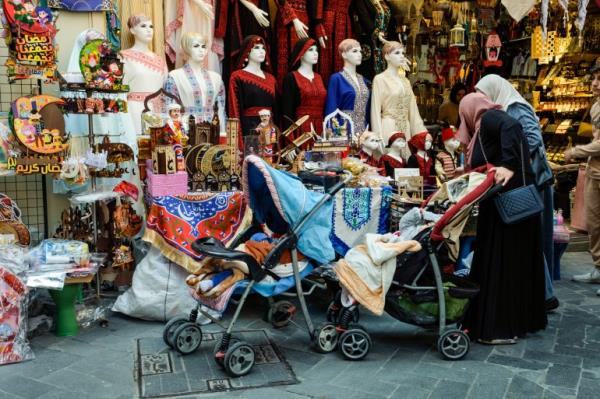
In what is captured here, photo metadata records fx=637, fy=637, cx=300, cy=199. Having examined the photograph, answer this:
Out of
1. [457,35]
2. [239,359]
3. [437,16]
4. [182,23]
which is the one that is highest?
[437,16]

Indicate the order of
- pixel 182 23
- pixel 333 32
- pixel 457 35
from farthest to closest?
pixel 457 35 < pixel 333 32 < pixel 182 23

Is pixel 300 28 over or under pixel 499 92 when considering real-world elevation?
over

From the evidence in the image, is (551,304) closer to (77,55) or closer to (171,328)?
(171,328)

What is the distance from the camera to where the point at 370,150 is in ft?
19.1

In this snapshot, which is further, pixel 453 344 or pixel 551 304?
pixel 551 304

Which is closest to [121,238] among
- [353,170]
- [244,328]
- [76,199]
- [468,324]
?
[76,199]

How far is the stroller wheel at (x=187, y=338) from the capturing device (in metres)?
4.02

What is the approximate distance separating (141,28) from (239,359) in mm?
3422

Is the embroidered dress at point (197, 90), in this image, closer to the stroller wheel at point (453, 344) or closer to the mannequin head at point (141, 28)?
the mannequin head at point (141, 28)

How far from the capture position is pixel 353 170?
5297 millimetres

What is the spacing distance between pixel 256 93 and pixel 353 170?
4.99 feet

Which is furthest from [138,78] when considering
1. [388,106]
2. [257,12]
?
[388,106]

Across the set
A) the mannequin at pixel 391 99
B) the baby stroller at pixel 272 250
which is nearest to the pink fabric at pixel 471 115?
the baby stroller at pixel 272 250

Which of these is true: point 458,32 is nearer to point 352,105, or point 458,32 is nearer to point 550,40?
point 550,40
